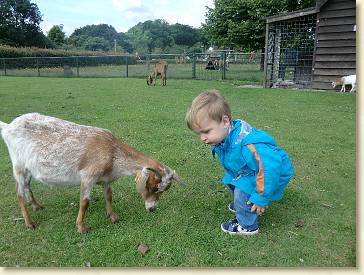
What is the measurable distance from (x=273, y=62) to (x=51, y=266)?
13.7m

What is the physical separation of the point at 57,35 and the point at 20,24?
1.33 ft

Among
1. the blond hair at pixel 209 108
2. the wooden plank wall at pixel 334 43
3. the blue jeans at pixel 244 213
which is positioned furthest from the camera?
the wooden plank wall at pixel 334 43

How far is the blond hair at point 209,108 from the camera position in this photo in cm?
293

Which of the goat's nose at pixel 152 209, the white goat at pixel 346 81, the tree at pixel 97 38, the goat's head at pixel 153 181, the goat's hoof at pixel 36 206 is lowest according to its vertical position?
the goat's hoof at pixel 36 206

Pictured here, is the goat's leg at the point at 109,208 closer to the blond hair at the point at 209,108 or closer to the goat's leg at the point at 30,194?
the goat's leg at the point at 30,194

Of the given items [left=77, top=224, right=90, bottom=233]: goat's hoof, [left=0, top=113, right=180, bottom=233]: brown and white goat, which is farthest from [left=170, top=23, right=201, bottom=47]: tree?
[left=77, top=224, right=90, bottom=233]: goat's hoof

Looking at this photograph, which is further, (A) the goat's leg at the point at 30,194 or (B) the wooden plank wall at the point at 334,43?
(B) the wooden plank wall at the point at 334,43

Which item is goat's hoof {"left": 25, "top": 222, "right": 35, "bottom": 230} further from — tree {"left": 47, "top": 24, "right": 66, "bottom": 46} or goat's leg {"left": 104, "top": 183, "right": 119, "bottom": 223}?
tree {"left": 47, "top": 24, "right": 66, "bottom": 46}

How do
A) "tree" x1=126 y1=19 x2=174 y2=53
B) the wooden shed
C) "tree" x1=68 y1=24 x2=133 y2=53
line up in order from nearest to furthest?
1. "tree" x1=68 y1=24 x2=133 y2=53
2. "tree" x1=126 y1=19 x2=174 y2=53
3. the wooden shed

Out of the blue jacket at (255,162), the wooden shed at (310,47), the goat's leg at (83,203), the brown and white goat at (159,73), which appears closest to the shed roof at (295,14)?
the wooden shed at (310,47)

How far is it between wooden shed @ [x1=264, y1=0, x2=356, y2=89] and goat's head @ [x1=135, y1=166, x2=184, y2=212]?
5799 mm

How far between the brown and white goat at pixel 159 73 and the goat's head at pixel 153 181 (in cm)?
618

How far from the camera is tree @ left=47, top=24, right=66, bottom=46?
4.20 metres

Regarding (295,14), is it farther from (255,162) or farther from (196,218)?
(255,162)
